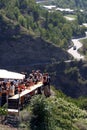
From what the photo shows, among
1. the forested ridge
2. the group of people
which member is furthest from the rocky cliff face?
the group of people

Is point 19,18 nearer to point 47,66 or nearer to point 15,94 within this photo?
point 47,66

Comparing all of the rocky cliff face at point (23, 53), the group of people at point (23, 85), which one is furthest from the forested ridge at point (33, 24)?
the group of people at point (23, 85)

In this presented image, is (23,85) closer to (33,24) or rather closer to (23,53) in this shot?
(23,53)

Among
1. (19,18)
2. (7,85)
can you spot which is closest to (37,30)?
(19,18)

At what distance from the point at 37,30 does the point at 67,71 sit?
27852 mm

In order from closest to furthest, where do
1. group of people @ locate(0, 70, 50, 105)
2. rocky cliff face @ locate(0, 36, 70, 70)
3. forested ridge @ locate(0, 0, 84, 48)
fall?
group of people @ locate(0, 70, 50, 105) < rocky cliff face @ locate(0, 36, 70, 70) < forested ridge @ locate(0, 0, 84, 48)

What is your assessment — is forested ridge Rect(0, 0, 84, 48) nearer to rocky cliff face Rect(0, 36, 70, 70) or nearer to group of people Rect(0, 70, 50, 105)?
rocky cliff face Rect(0, 36, 70, 70)

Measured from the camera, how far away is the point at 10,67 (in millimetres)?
129000

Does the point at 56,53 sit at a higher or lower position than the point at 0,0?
lower

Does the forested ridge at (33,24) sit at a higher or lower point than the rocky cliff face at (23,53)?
higher

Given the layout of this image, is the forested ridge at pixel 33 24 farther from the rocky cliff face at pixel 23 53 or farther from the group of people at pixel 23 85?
the group of people at pixel 23 85

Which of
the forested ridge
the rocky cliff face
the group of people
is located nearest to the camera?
the group of people

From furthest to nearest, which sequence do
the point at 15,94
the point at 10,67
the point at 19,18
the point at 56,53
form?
the point at 19,18 → the point at 56,53 → the point at 10,67 → the point at 15,94

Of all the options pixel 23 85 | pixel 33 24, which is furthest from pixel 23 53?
pixel 23 85
